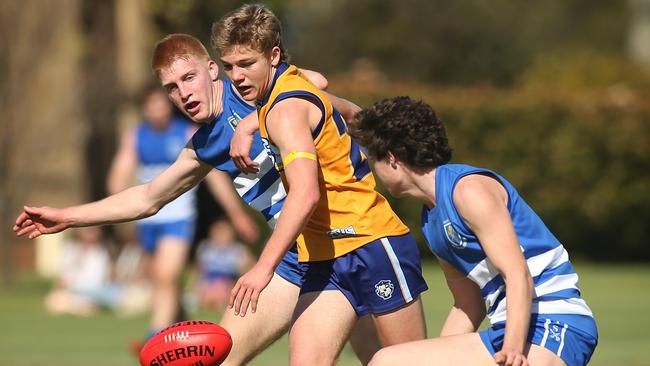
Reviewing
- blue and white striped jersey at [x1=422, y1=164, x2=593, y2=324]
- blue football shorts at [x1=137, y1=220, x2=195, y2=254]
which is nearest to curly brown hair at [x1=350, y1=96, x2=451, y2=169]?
blue and white striped jersey at [x1=422, y1=164, x2=593, y2=324]

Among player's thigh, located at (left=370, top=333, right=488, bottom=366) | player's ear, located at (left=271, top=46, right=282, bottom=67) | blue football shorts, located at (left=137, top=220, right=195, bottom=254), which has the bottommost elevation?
player's thigh, located at (left=370, top=333, right=488, bottom=366)

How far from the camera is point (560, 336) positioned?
4.84 m

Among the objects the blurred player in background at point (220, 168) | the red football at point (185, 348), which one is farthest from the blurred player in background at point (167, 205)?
the red football at point (185, 348)

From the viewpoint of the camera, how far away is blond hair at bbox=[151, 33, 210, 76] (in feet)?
18.4

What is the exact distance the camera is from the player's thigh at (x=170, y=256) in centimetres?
971

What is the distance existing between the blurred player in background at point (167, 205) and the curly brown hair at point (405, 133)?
423 cm

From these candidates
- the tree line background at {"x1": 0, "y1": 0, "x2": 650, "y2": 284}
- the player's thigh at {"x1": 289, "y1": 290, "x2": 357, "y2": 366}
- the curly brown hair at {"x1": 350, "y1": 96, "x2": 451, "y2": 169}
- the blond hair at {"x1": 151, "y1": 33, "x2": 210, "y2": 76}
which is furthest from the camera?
the tree line background at {"x1": 0, "y1": 0, "x2": 650, "y2": 284}

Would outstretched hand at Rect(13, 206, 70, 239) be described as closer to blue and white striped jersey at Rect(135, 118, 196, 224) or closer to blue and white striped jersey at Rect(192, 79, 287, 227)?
blue and white striped jersey at Rect(192, 79, 287, 227)

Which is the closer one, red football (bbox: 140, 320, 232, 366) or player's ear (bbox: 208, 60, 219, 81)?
red football (bbox: 140, 320, 232, 366)

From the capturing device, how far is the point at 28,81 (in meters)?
18.0

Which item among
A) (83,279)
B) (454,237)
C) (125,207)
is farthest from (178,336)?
(83,279)

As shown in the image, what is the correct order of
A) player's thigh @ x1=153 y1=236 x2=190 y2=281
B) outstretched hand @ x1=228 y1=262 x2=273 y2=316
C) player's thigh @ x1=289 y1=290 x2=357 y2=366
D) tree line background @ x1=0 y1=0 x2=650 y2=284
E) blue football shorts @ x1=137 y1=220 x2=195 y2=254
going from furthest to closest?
tree line background @ x1=0 y1=0 x2=650 y2=284, blue football shorts @ x1=137 y1=220 x2=195 y2=254, player's thigh @ x1=153 y1=236 x2=190 y2=281, player's thigh @ x1=289 y1=290 x2=357 y2=366, outstretched hand @ x1=228 y1=262 x2=273 y2=316

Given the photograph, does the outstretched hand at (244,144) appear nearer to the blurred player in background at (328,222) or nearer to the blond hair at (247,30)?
the blurred player in background at (328,222)

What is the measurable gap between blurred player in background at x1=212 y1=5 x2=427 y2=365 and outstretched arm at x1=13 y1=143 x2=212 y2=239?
700 millimetres
